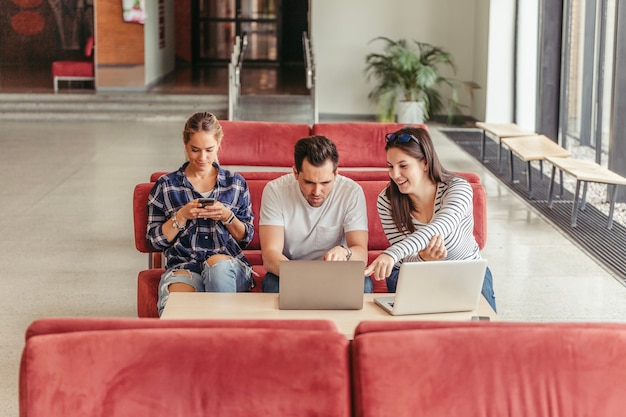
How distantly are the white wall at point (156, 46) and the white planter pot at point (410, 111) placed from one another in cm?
480

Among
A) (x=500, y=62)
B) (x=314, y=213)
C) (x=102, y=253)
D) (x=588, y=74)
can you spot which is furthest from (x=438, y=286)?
(x=500, y=62)

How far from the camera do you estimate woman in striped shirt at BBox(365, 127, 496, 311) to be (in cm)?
412

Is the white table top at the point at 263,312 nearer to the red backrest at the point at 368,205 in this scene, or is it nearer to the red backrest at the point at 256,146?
the red backrest at the point at 368,205

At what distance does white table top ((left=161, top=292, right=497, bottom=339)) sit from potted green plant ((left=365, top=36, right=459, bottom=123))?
11.7 metres

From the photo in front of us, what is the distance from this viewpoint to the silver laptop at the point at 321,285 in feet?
11.8

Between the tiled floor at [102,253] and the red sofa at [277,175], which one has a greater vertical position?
the red sofa at [277,175]

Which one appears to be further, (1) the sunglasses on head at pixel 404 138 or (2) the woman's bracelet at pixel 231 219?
(2) the woman's bracelet at pixel 231 219

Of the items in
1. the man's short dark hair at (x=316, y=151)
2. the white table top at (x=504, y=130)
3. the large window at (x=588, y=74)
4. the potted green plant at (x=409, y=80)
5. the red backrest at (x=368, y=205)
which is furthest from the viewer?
the potted green plant at (x=409, y=80)

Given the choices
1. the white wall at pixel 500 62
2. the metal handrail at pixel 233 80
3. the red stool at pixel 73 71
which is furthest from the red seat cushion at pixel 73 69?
the white wall at pixel 500 62

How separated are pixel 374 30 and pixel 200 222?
12.2 meters

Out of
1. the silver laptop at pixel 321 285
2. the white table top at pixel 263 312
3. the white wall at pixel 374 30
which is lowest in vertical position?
the white table top at pixel 263 312

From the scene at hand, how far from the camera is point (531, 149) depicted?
1013cm

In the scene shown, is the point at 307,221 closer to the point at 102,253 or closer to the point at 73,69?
the point at 102,253

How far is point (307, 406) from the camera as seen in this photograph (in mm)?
2857
